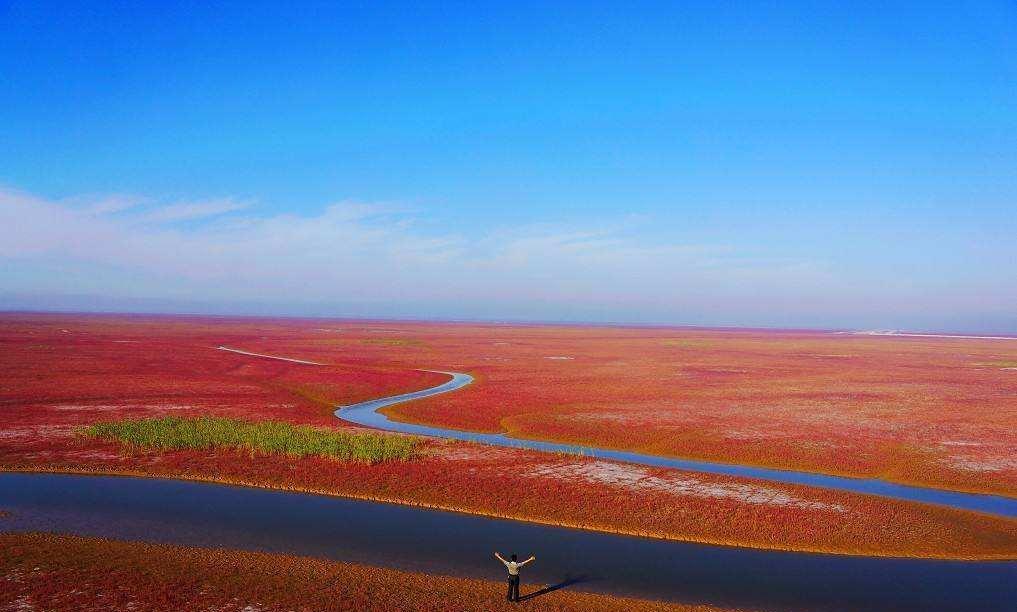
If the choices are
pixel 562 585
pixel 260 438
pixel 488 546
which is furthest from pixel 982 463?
pixel 260 438

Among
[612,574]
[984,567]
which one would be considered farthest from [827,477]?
[612,574]

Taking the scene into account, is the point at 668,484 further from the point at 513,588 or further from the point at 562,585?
the point at 513,588

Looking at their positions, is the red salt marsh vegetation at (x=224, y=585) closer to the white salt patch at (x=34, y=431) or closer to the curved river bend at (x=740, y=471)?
the curved river bend at (x=740, y=471)

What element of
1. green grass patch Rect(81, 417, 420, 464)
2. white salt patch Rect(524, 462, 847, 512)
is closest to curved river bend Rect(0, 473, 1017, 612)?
white salt patch Rect(524, 462, 847, 512)

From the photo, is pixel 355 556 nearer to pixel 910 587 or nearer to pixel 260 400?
pixel 910 587

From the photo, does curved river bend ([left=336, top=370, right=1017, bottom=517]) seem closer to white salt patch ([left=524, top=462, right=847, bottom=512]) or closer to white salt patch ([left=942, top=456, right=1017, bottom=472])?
white salt patch ([left=524, top=462, right=847, bottom=512])

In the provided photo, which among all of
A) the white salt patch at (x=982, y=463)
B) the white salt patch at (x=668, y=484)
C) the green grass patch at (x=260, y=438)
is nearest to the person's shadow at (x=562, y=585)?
the white salt patch at (x=668, y=484)
